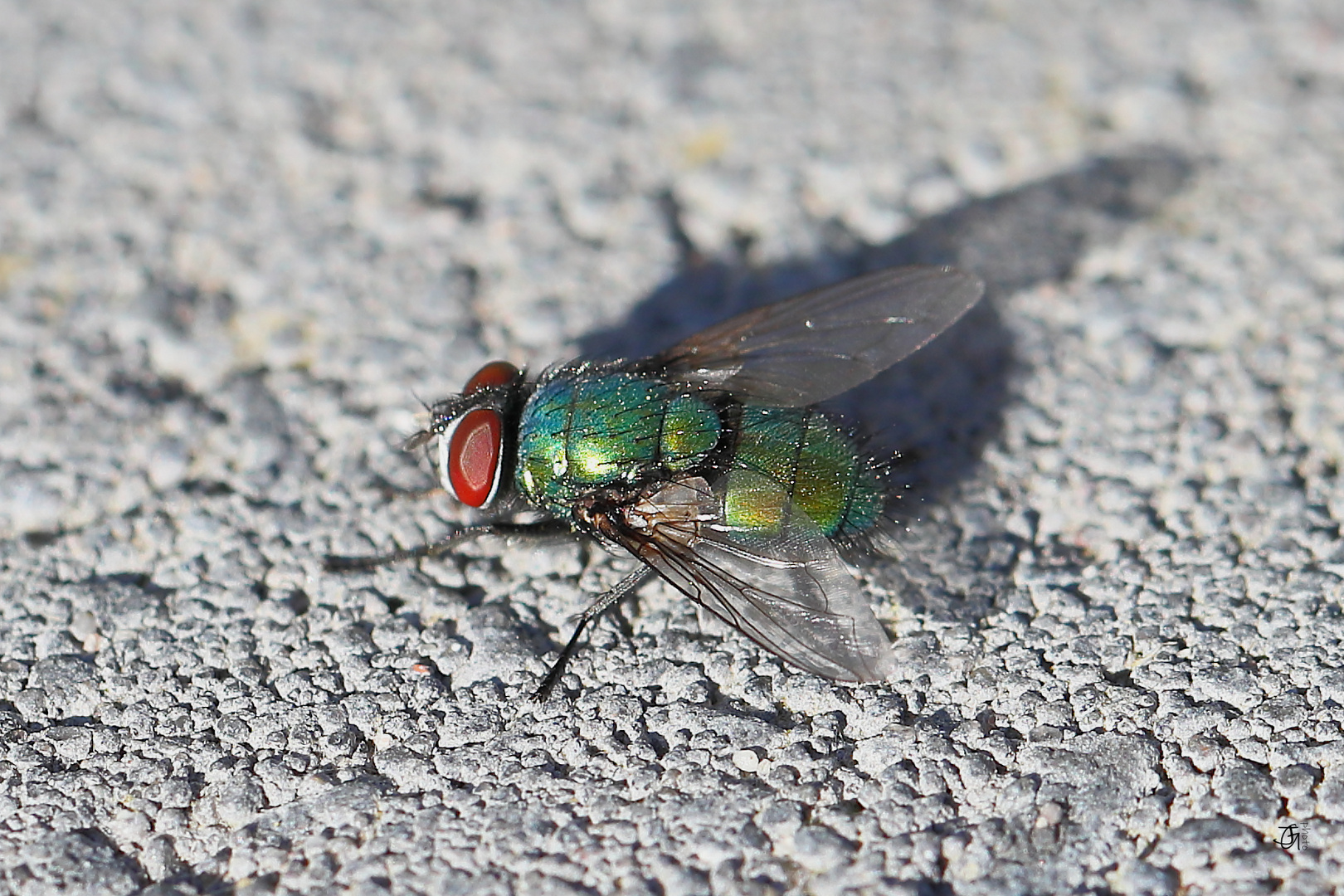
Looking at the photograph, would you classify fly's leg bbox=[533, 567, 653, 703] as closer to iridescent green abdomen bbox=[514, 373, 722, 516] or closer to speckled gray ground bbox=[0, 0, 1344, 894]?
speckled gray ground bbox=[0, 0, 1344, 894]

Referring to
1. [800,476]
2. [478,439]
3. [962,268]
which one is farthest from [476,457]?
[962,268]

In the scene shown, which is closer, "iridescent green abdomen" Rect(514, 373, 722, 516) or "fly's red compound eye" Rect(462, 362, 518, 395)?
"iridescent green abdomen" Rect(514, 373, 722, 516)

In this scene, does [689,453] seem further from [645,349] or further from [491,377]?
[645,349]

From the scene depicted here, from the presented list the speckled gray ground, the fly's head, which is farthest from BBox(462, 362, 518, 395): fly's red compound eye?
the speckled gray ground

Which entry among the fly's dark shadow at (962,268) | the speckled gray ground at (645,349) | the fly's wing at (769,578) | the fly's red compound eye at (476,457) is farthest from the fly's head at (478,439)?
the fly's dark shadow at (962,268)

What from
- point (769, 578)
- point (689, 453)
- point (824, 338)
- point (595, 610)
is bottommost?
point (595, 610)

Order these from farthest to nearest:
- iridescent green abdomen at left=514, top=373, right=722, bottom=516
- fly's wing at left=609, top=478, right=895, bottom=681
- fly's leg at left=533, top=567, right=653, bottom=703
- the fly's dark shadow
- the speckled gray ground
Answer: the fly's dark shadow
iridescent green abdomen at left=514, top=373, right=722, bottom=516
fly's leg at left=533, top=567, right=653, bottom=703
fly's wing at left=609, top=478, right=895, bottom=681
the speckled gray ground
